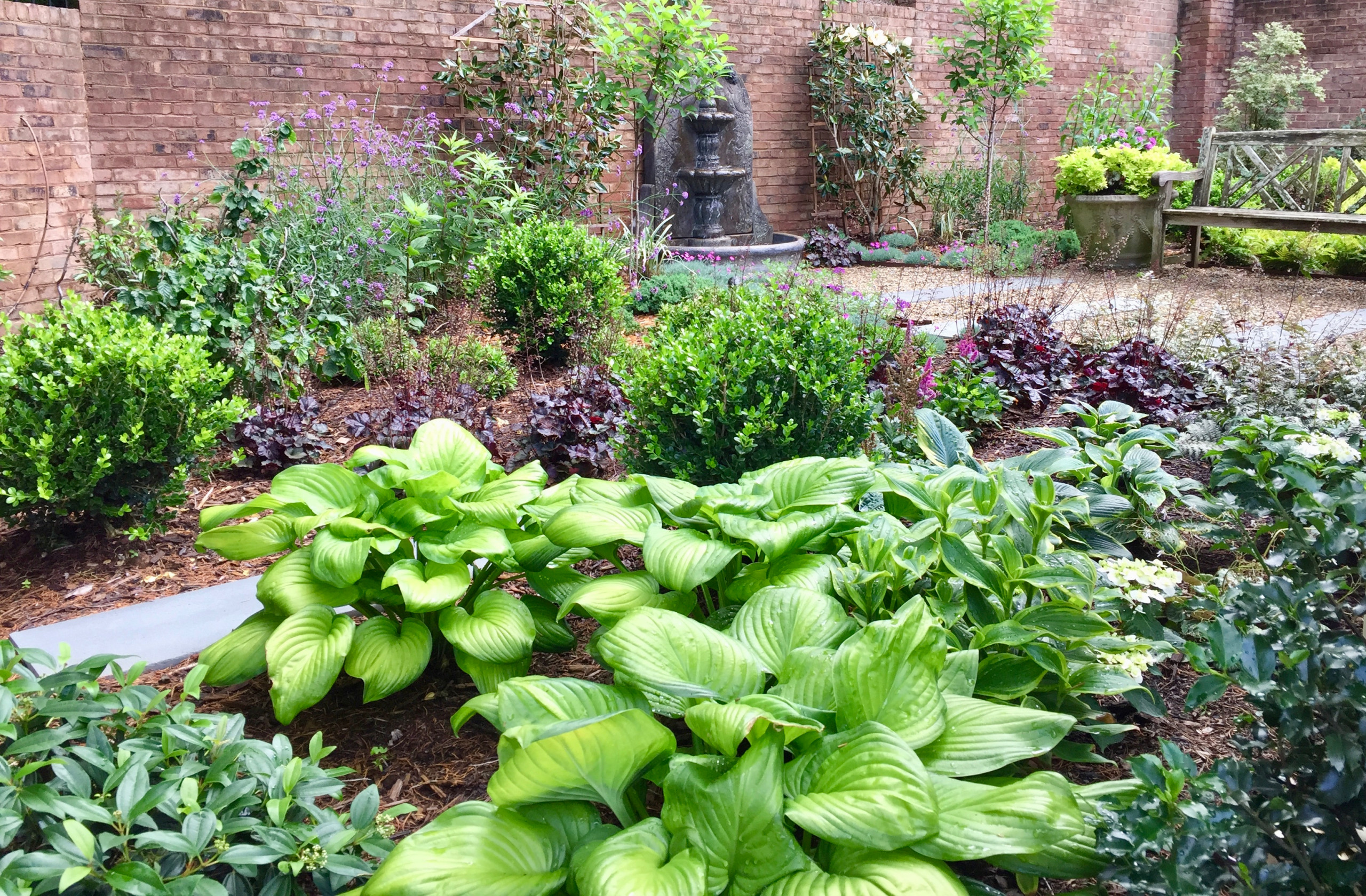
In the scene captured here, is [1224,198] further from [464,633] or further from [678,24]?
[464,633]

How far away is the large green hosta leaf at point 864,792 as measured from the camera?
1.37 metres

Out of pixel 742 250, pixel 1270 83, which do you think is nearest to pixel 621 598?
pixel 742 250

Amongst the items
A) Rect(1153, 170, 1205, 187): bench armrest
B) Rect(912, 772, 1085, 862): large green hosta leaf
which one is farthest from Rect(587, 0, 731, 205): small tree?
Rect(912, 772, 1085, 862): large green hosta leaf

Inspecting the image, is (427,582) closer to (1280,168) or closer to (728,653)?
(728,653)

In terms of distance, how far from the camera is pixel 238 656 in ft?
6.85

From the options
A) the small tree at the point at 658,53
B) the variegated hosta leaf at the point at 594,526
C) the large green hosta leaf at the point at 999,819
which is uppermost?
the small tree at the point at 658,53

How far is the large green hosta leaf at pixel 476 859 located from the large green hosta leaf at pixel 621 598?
1.70 feet

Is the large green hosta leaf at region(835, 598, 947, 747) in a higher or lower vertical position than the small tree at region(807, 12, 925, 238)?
lower

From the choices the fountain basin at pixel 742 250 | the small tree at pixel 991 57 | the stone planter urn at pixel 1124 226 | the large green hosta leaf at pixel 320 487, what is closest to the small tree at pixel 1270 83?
the small tree at pixel 991 57

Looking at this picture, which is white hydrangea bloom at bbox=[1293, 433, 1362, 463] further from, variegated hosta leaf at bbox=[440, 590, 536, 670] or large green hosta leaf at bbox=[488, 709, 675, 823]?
variegated hosta leaf at bbox=[440, 590, 536, 670]

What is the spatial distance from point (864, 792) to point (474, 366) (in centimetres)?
367

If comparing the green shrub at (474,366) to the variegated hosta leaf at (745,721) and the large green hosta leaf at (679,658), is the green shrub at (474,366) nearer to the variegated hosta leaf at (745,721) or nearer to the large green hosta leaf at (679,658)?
the large green hosta leaf at (679,658)

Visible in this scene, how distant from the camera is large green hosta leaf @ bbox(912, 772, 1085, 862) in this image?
1437 mm

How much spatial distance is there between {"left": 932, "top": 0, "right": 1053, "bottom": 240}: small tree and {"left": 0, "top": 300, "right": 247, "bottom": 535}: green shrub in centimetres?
783
